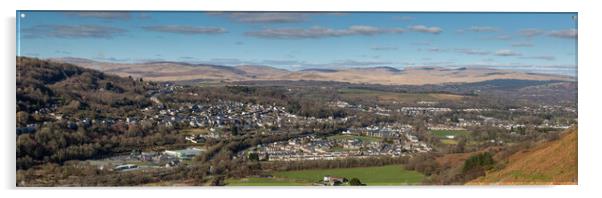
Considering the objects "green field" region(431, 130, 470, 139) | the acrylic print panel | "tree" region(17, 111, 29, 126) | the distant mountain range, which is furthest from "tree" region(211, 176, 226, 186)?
"green field" region(431, 130, 470, 139)

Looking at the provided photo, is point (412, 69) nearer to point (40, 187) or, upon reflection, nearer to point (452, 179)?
point (452, 179)

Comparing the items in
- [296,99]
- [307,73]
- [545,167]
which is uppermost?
[307,73]

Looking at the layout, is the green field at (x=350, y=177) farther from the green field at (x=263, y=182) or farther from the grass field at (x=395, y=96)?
the grass field at (x=395, y=96)

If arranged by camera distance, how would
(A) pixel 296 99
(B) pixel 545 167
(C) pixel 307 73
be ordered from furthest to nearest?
(A) pixel 296 99
(C) pixel 307 73
(B) pixel 545 167

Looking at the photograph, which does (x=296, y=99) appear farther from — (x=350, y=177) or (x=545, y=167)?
(x=545, y=167)

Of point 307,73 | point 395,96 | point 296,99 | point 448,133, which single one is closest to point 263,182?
point 296,99

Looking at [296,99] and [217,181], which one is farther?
[296,99]
